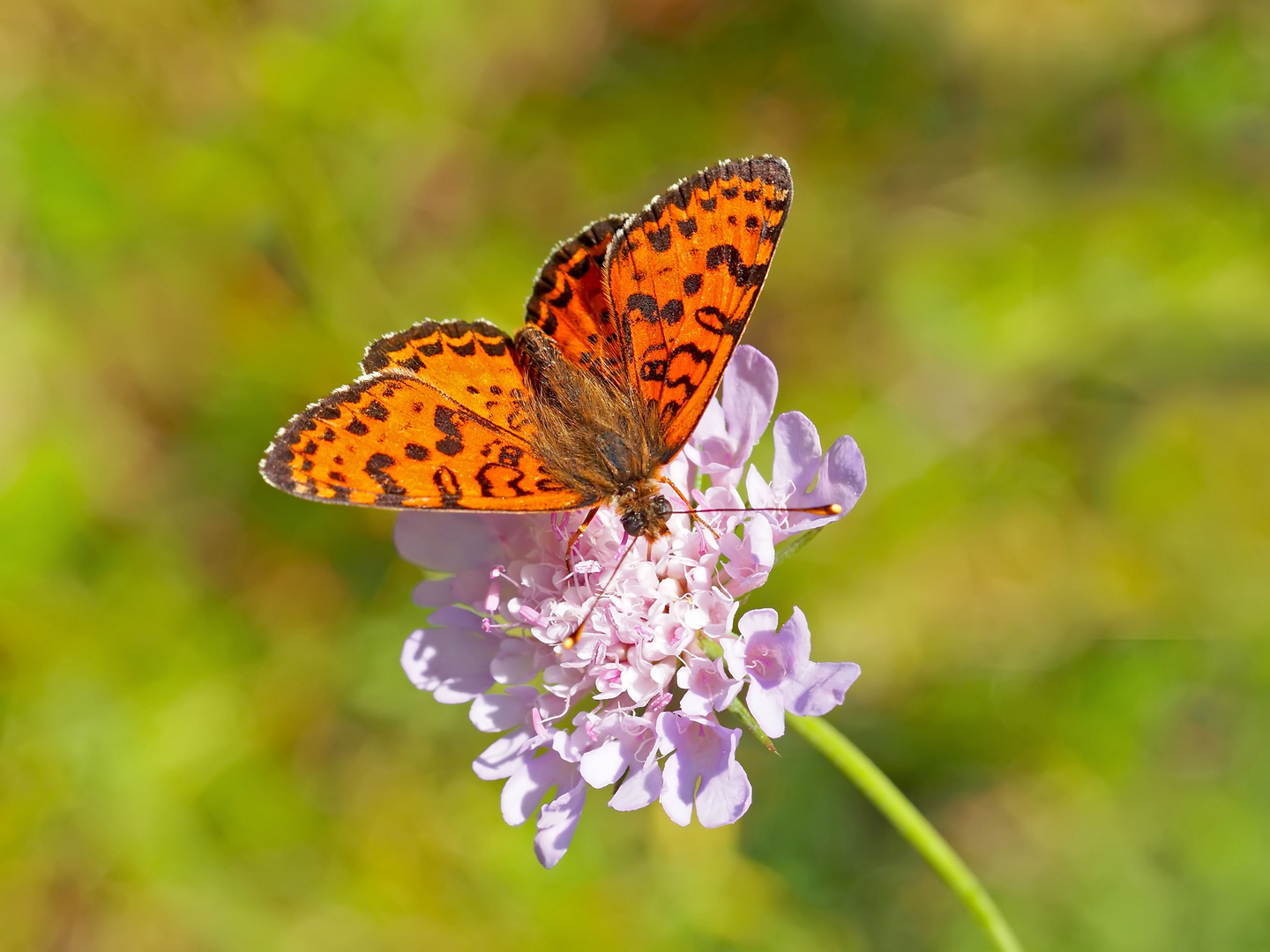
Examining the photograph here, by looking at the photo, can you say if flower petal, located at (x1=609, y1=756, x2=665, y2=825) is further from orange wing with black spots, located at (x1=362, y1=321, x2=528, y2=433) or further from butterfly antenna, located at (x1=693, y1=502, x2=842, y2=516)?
orange wing with black spots, located at (x1=362, y1=321, x2=528, y2=433)

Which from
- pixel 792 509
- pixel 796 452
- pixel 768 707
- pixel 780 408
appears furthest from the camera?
pixel 780 408

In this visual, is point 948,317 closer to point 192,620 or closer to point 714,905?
point 714,905

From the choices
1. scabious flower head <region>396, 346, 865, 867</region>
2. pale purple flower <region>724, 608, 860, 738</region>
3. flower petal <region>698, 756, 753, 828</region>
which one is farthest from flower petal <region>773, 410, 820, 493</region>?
flower petal <region>698, 756, 753, 828</region>

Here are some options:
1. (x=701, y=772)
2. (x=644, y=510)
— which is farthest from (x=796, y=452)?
(x=701, y=772)

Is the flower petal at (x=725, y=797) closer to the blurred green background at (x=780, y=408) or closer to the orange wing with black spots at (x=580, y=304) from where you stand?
the orange wing with black spots at (x=580, y=304)

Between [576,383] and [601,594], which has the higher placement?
[576,383]

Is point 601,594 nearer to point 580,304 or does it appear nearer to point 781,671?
point 781,671

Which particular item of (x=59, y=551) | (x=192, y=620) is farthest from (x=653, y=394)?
(x=59, y=551)
